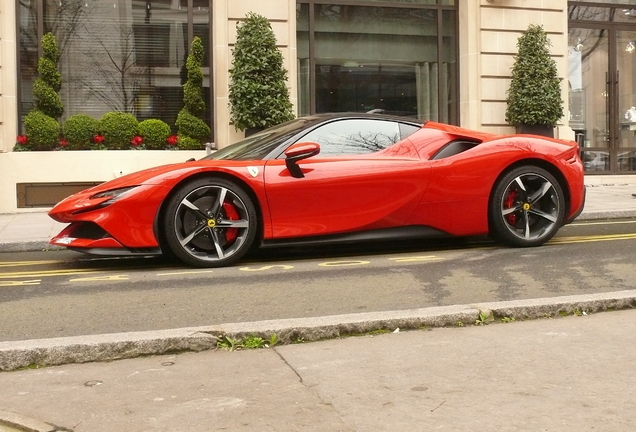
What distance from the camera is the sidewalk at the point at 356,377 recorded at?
334cm

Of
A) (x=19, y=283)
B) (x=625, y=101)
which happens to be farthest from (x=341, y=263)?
(x=625, y=101)

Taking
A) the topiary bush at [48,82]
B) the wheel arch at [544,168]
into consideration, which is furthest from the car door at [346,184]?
the topiary bush at [48,82]

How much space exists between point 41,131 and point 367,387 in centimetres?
1137

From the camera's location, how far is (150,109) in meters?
14.9

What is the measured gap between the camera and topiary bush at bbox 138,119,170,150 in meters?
14.5

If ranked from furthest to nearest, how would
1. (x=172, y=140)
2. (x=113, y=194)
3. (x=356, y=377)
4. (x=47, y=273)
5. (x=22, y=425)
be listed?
(x=172, y=140), (x=47, y=273), (x=113, y=194), (x=356, y=377), (x=22, y=425)

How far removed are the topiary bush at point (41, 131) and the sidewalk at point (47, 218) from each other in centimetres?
116

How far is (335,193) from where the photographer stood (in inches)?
283

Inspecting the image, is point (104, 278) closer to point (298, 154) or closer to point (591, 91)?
point (298, 154)

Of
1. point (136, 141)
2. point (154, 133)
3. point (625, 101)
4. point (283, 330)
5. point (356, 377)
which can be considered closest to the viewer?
point (356, 377)

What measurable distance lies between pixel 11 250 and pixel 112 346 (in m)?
5.26

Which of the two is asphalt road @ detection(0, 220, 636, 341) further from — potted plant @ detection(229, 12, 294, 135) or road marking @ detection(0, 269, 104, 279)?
potted plant @ detection(229, 12, 294, 135)

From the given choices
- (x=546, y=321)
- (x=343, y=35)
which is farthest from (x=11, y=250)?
(x=343, y=35)

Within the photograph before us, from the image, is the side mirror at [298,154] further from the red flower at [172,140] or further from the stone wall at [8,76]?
the stone wall at [8,76]
